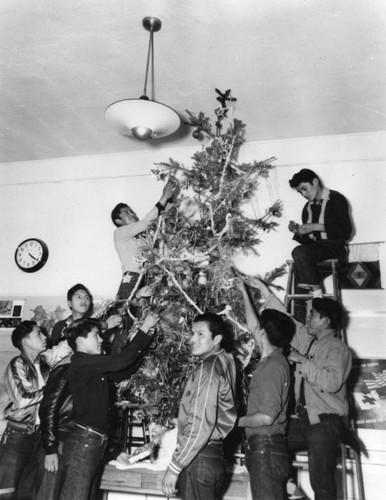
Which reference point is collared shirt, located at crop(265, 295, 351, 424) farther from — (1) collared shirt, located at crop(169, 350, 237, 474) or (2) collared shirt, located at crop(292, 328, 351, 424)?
(1) collared shirt, located at crop(169, 350, 237, 474)

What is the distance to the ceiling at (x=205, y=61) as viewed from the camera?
377 cm

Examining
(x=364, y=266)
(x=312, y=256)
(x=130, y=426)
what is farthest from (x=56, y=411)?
(x=364, y=266)

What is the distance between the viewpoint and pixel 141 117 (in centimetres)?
380

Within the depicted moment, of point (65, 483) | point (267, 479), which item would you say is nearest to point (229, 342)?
point (267, 479)

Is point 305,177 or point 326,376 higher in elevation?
point 305,177

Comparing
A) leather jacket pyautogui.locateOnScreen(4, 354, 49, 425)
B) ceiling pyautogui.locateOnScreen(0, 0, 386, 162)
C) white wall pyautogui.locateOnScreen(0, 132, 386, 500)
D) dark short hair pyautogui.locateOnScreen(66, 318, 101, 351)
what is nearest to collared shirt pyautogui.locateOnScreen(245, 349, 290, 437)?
dark short hair pyautogui.locateOnScreen(66, 318, 101, 351)

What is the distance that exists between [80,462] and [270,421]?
1311mm

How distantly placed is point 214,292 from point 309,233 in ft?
4.65

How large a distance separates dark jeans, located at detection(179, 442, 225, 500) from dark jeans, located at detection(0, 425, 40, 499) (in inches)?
56.8

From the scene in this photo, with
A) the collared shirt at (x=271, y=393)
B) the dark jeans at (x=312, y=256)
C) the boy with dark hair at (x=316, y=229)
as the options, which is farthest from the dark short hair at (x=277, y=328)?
the dark jeans at (x=312, y=256)

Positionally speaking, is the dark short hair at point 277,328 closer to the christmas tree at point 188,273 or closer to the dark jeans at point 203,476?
the christmas tree at point 188,273

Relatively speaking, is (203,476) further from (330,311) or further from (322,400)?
(330,311)

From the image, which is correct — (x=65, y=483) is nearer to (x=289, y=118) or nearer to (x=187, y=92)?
(x=187, y=92)

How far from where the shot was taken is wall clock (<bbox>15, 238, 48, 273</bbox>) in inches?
256
